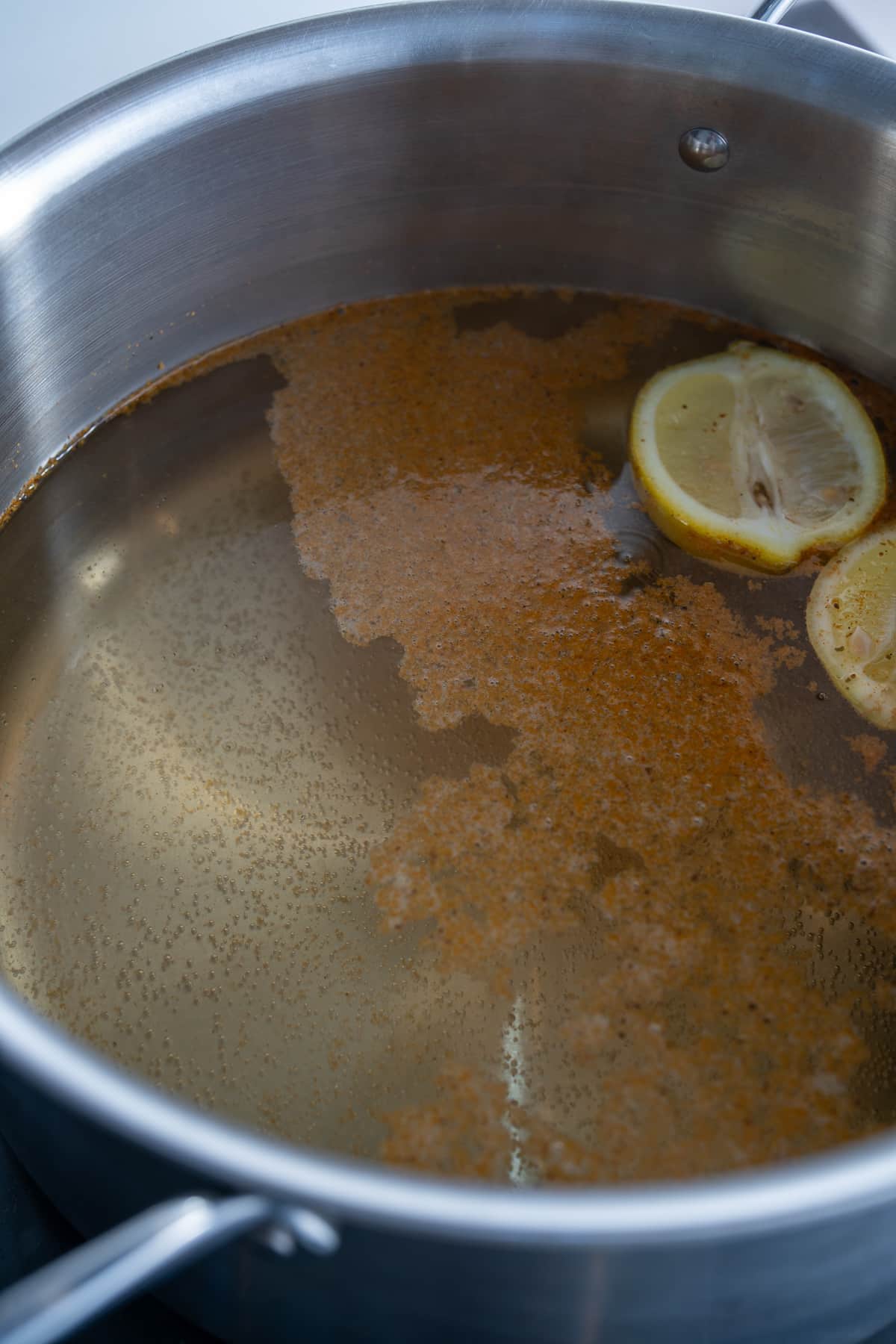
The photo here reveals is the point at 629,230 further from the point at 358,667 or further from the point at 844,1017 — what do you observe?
the point at 844,1017

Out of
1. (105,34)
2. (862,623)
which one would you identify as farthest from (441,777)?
(105,34)

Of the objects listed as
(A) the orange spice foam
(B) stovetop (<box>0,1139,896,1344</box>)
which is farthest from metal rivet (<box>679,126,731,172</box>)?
(B) stovetop (<box>0,1139,896,1344</box>)

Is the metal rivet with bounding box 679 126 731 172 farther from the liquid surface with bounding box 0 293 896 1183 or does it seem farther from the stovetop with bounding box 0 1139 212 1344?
the stovetop with bounding box 0 1139 212 1344

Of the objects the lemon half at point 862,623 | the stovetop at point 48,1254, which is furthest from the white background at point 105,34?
the stovetop at point 48,1254

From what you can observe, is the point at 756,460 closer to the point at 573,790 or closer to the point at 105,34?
the point at 573,790

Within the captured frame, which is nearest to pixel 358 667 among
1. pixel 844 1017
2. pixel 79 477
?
A: pixel 79 477

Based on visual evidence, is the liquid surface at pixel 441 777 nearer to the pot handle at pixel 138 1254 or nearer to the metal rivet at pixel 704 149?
the metal rivet at pixel 704 149
